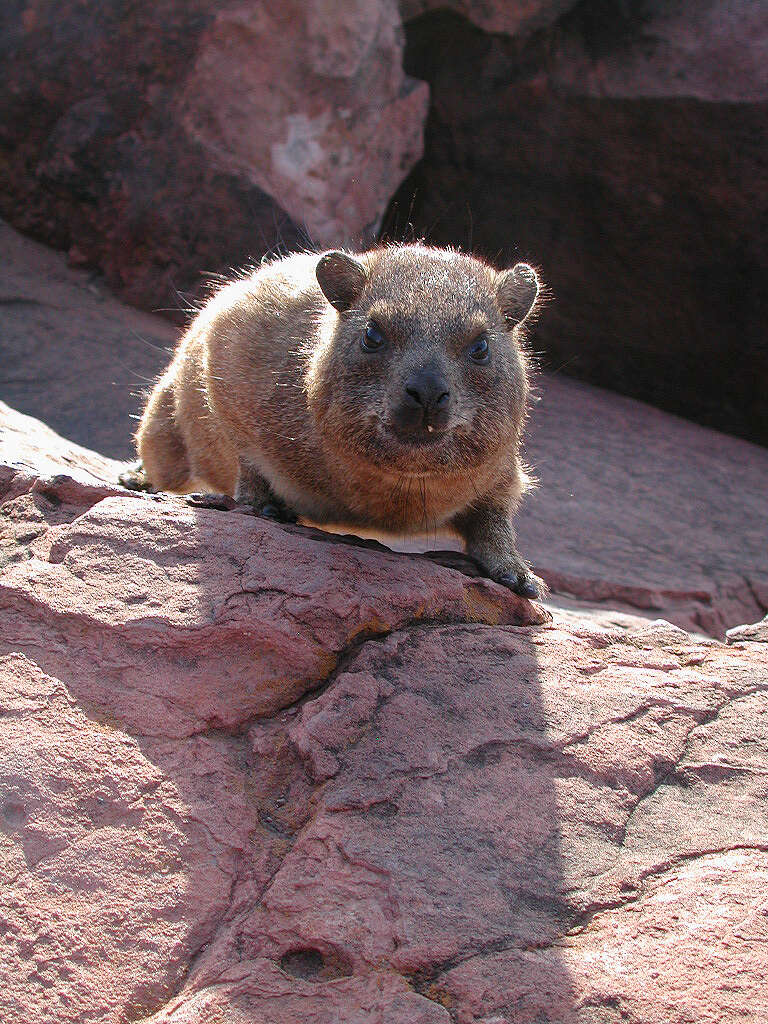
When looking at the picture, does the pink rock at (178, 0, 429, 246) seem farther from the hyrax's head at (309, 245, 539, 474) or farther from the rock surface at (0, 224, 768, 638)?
the hyrax's head at (309, 245, 539, 474)

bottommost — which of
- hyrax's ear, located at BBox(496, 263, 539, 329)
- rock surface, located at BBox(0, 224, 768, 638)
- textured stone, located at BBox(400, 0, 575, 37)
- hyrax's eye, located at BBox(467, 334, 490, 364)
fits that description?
rock surface, located at BBox(0, 224, 768, 638)

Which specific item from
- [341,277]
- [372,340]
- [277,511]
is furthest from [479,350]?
[277,511]

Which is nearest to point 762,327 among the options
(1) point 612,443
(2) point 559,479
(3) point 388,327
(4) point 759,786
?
(1) point 612,443

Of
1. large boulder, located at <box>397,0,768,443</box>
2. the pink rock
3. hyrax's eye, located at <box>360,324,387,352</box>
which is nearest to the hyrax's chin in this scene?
hyrax's eye, located at <box>360,324,387,352</box>

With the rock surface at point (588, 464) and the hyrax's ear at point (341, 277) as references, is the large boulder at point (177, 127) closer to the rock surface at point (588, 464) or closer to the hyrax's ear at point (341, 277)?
the rock surface at point (588, 464)

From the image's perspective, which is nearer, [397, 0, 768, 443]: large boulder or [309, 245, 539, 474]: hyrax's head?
[309, 245, 539, 474]: hyrax's head

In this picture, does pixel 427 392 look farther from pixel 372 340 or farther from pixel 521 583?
pixel 521 583
